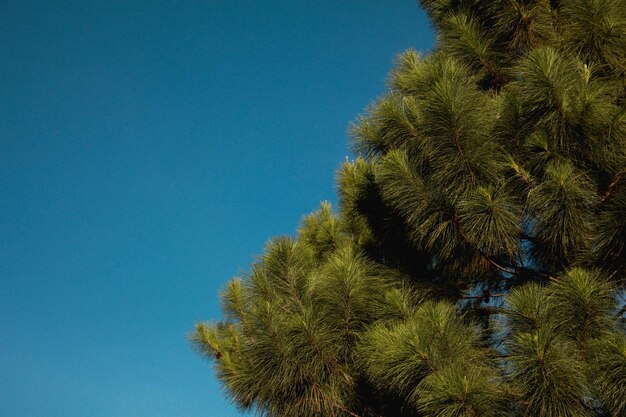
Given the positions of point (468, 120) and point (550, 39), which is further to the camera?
point (550, 39)

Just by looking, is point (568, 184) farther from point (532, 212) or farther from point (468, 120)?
point (468, 120)

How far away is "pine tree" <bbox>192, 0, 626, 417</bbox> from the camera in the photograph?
146 inches

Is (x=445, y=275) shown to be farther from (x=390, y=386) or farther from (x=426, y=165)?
(x=390, y=386)

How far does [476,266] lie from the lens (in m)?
5.25

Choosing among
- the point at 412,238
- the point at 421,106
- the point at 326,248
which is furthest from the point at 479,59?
the point at 326,248

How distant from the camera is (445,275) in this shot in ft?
18.8

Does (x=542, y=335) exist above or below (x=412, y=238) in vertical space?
below

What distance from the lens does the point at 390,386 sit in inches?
167

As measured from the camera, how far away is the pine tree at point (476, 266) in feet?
12.1

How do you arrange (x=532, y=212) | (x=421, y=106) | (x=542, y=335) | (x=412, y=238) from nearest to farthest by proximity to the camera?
1. (x=542, y=335)
2. (x=532, y=212)
3. (x=421, y=106)
4. (x=412, y=238)

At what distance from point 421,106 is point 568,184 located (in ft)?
4.55

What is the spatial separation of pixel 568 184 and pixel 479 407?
1.75 metres

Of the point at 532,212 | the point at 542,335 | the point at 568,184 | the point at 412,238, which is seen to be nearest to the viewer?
the point at 542,335

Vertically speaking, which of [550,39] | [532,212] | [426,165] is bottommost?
[532,212]
